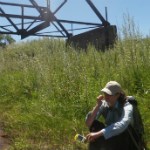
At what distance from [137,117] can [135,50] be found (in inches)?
104

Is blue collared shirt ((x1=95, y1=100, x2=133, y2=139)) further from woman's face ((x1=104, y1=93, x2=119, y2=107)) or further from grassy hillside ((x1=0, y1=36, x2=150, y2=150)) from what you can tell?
grassy hillside ((x1=0, y1=36, x2=150, y2=150))

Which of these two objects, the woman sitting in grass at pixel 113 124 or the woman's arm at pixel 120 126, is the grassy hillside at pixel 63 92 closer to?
the woman sitting in grass at pixel 113 124

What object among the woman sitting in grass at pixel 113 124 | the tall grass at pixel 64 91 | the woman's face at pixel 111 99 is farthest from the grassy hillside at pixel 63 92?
the woman's face at pixel 111 99

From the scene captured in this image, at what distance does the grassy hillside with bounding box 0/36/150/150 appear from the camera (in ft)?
19.2

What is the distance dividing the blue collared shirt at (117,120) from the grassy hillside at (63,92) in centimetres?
67

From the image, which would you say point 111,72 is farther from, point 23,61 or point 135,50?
point 23,61

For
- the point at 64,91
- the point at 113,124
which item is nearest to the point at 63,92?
the point at 64,91

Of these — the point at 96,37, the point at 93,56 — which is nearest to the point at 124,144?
the point at 93,56

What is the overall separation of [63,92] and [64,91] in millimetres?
40

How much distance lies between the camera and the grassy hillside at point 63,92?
5.86 metres

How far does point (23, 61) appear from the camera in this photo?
394 inches

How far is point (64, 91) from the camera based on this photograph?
715 cm

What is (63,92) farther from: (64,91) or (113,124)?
(113,124)

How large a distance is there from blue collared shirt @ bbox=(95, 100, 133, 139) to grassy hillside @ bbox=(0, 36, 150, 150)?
67 cm
